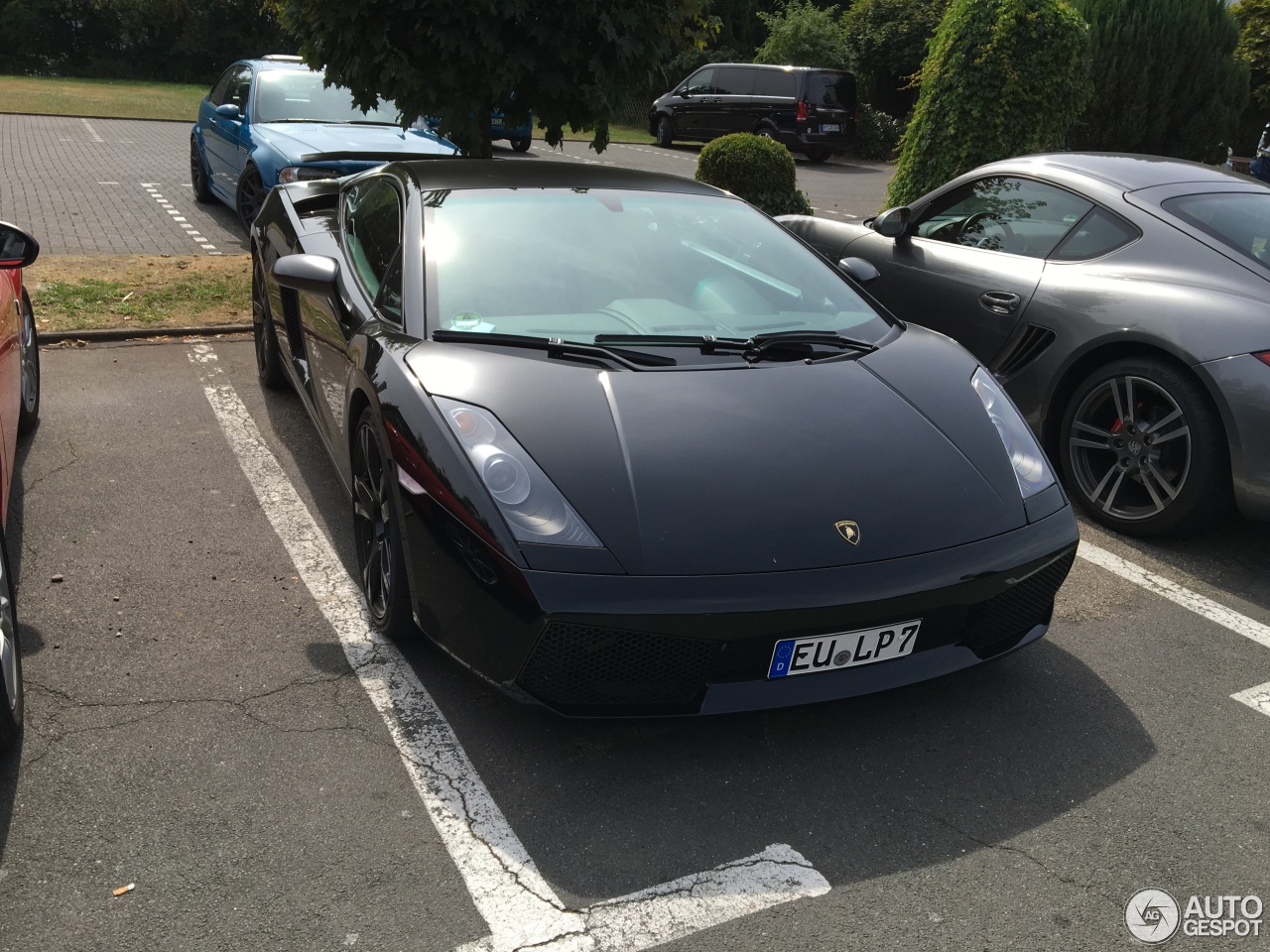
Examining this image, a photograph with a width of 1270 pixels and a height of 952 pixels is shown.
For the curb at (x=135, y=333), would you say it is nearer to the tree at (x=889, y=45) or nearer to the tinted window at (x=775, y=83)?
the tinted window at (x=775, y=83)

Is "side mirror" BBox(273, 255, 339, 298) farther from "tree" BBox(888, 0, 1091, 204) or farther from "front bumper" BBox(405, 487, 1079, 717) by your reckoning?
"tree" BBox(888, 0, 1091, 204)

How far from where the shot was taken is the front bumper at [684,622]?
104 inches

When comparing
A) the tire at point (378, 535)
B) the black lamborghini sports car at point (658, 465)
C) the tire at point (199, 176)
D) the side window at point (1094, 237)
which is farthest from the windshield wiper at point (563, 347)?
the tire at point (199, 176)

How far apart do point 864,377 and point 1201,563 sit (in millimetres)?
1889

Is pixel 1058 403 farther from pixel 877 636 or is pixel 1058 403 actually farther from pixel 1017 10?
pixel 1017 10

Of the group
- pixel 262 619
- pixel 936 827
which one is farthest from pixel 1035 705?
pixel 262 619

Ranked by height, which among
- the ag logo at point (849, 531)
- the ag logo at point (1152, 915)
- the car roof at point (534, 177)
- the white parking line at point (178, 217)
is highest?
the car roof at point (534, 177)

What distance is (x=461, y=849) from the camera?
8.42 ft

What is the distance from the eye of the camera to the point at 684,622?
8.68 feet

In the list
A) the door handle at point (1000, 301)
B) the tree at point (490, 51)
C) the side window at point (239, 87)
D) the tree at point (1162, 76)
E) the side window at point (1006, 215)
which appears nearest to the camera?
the door handle at point (1000, 301)

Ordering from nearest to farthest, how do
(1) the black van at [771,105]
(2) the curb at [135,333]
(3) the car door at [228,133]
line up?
(2) the curb at [135,333], (3) the car door at [228,133], (1) the black van at [771,105]

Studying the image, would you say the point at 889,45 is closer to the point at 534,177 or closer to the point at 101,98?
the point at 101,98

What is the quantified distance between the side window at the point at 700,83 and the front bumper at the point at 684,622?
73.9ft

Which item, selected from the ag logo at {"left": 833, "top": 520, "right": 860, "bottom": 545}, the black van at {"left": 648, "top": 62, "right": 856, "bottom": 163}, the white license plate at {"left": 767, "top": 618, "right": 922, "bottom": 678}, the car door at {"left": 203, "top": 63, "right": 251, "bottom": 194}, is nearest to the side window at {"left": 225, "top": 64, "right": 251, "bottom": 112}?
the car door at {"left": 203, "top": 63, "right": 251, "bottom": 194}
